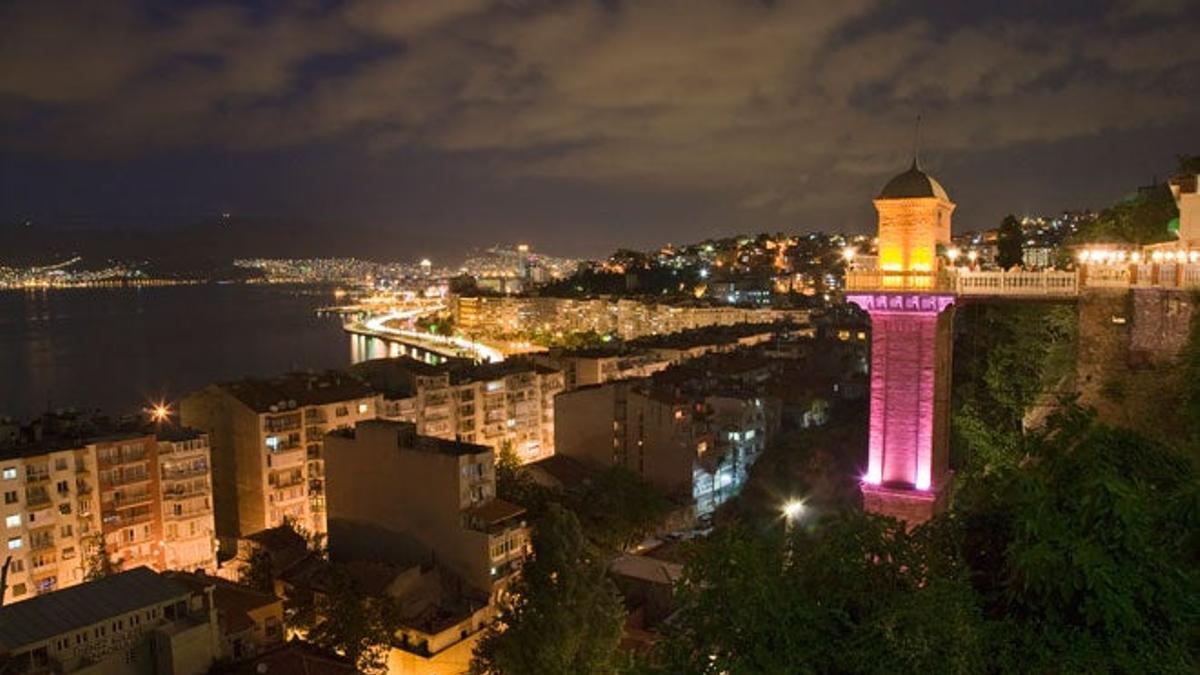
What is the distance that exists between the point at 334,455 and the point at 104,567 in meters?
4.90

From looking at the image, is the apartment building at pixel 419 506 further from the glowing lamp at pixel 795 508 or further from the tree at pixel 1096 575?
the tree at pixel 1096 575

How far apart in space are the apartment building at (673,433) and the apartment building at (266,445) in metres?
6.82

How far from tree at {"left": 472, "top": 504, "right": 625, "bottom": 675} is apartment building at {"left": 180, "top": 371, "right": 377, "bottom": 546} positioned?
36.1ft

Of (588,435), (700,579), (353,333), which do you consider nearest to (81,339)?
(353,333)

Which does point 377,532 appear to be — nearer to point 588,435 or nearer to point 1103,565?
point 588,435

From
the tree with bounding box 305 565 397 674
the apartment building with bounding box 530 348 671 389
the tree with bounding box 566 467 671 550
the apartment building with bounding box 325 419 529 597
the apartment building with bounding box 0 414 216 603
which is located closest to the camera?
the tree with bounding box 305 565 397 674

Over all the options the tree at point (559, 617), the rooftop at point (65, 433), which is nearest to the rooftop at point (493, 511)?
the tree at point (559, 617)

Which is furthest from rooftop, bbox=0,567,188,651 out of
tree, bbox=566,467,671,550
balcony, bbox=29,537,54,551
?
tree, bbox=566,467,671,550

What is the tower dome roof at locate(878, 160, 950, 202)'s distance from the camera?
30.8 ft

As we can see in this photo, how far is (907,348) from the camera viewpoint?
9.45 metres

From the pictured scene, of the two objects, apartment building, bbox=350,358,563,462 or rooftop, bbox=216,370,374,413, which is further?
apartment building, bbox=350,358,563,462

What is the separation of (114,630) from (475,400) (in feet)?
58.4

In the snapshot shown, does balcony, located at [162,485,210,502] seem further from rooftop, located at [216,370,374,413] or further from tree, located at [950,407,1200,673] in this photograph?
tree, located at [950,407,1200,673]

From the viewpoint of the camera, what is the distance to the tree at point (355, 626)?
12867 millimetres
